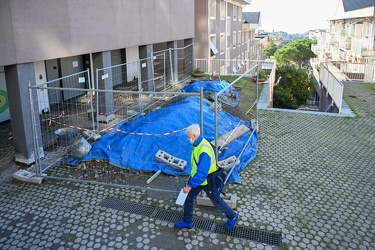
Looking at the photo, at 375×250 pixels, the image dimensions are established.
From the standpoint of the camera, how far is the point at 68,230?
5.65 meters

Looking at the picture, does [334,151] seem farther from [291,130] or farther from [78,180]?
[78,180]

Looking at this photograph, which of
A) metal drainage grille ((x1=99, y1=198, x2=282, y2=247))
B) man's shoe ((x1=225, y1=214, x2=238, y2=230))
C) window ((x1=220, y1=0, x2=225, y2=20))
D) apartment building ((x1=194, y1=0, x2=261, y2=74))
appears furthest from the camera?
window ((x1=220, y1=0, x2=225, y2=20))

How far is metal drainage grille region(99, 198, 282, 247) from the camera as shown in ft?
17.7

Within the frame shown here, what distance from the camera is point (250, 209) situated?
6215 mm

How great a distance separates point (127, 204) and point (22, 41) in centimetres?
436

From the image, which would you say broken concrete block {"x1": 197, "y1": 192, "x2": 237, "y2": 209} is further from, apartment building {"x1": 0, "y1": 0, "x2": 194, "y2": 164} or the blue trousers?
apartment building {"x1": 0, "y1": 0, "x2": 194, "y2": 164}

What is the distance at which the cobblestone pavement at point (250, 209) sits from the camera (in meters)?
5.35

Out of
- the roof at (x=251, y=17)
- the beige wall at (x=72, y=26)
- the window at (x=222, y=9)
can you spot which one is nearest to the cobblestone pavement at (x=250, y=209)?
the beige wall at (x=72, y=26)

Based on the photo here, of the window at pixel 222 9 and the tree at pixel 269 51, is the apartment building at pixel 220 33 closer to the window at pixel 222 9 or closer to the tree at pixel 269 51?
the window at pixel 222 9

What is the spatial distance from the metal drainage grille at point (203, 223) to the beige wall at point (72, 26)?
3.83 metres

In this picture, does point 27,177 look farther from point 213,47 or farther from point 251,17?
point 251,17

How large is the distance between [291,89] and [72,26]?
542 inches

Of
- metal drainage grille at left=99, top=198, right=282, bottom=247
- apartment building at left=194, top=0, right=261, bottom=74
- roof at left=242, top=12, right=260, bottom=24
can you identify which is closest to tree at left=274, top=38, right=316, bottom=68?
roof at left=242, top=12, right=260, bottom=24

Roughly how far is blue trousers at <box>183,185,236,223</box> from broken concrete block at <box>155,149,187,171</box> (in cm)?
196
